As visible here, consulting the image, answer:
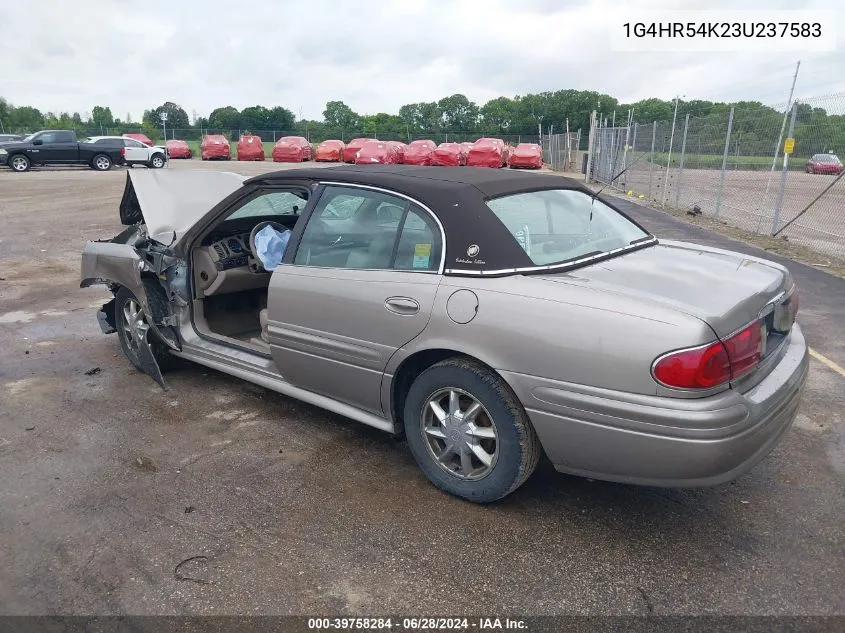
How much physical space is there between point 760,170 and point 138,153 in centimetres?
2385

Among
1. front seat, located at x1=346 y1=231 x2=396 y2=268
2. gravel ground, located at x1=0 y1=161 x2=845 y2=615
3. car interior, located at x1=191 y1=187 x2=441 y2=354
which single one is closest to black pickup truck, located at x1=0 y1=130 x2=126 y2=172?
car interior, located at x1=191 y1=187 x2=441 y2=354

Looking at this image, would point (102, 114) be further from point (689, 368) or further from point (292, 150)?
point (689, 368)

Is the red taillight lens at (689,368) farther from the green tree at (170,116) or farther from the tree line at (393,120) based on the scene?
the green tree at (170,116)

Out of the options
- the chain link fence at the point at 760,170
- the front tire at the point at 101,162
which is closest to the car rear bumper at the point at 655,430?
the chain link fence at the point at 760,170

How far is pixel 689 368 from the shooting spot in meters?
2.40

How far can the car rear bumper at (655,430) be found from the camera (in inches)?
95.7

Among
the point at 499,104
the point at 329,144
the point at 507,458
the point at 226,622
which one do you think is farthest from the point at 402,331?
the point at 499,104

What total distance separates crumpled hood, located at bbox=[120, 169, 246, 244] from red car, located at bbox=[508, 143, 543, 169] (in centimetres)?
2881

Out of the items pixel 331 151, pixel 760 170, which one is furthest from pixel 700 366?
pixel 331 151

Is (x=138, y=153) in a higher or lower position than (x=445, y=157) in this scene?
higher

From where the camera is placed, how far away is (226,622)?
2338 mm

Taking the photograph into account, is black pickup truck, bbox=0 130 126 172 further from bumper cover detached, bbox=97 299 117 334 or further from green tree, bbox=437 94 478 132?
green tree, bbox=437 94 478 132

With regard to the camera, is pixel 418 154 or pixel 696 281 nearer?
pixel 696 281

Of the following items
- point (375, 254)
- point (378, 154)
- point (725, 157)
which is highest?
point (375, 254)
